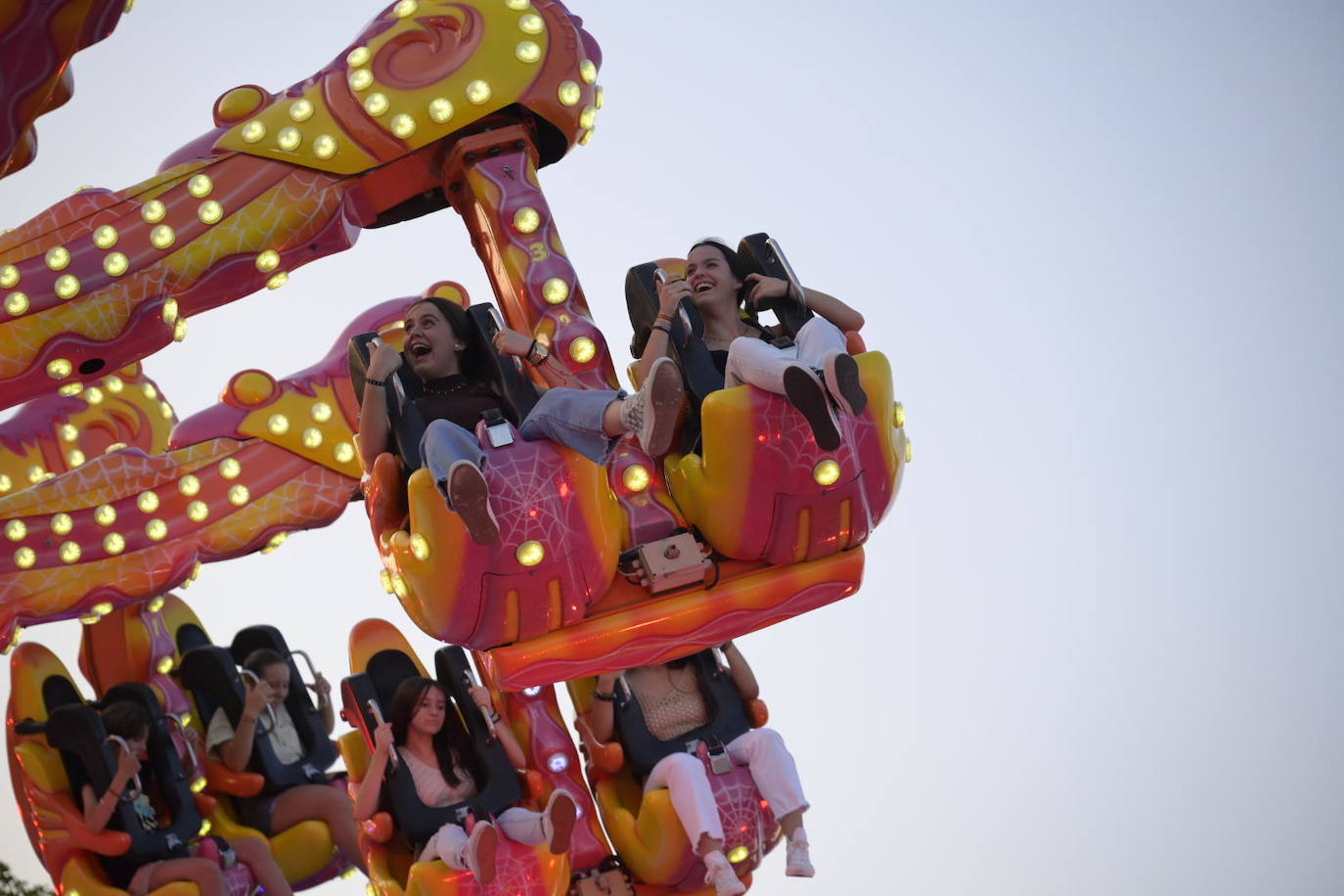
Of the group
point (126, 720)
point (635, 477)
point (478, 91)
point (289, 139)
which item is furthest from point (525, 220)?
point (126, 720)

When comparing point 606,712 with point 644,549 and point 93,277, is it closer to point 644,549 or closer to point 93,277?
point 644,549

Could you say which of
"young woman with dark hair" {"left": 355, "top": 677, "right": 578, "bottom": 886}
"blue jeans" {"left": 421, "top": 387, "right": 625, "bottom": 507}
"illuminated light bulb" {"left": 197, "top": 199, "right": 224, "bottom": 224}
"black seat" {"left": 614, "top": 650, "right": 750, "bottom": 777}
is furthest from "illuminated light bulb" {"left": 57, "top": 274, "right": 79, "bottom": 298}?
"black seat" {"left": 614, "top": 650, "right": 750, "bottom": 777}

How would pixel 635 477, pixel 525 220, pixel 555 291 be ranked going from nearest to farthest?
pixel 635 477
pixel 555 291
pixel 525 220

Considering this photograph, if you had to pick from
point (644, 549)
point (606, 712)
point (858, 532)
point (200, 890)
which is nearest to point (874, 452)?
point (858, 532)

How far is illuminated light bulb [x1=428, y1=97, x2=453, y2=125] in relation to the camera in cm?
453

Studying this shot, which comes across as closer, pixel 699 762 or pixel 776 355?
pixel 776 355

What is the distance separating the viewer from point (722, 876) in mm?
4203

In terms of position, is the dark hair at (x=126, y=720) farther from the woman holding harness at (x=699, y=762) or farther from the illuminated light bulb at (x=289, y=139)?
the illuminated light bulb at (x=289, y=139)

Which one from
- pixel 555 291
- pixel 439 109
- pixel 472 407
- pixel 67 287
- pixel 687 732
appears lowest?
pixel 687 732

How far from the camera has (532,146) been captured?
4742mm

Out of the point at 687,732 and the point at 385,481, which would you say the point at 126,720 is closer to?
the point at 687,732

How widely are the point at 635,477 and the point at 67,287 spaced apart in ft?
5.51

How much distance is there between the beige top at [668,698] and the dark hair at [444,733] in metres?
0.55

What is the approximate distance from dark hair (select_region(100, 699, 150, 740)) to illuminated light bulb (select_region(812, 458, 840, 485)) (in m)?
2.99
